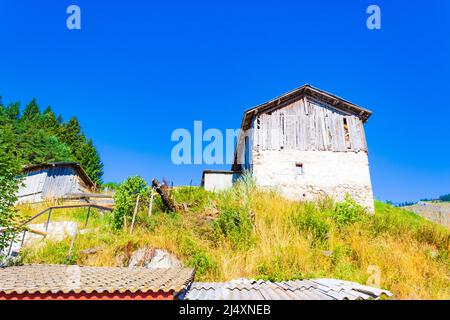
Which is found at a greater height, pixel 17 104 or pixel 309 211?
pixel 17 104

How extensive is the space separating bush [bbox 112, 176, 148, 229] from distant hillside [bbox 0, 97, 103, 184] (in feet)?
61.8

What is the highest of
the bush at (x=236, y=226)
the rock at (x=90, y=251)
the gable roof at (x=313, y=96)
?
the gable roof at (x=313, y=96)

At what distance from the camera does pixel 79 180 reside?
950 inches

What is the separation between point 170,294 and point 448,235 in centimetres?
971

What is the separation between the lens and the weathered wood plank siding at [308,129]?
1612cm

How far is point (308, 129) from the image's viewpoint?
650 inches

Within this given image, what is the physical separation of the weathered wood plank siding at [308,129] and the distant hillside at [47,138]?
22370 mm

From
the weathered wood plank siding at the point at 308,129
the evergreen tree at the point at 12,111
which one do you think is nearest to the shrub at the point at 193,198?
the weathered wood plank siding at the point at 308,129

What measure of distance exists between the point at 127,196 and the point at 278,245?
668cm

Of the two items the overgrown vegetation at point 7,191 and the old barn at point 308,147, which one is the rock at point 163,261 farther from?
the old barn at point 308,147

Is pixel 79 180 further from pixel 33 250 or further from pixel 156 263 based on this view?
pixel 156 263

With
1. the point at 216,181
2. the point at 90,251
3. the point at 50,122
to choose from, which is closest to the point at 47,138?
the point at 50,122

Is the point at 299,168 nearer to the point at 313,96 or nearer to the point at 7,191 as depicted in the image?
the point at 313,96
